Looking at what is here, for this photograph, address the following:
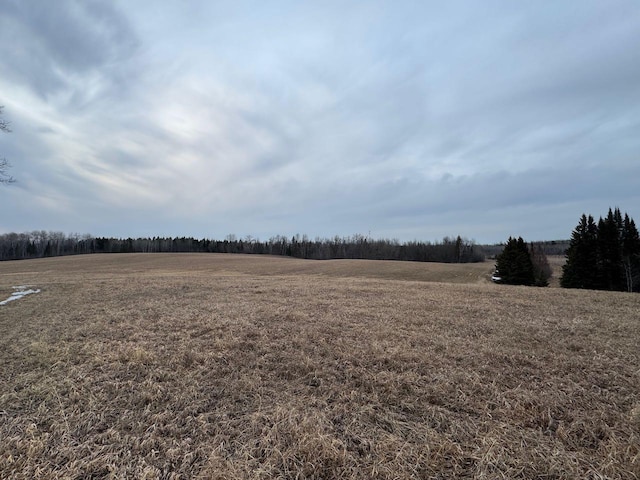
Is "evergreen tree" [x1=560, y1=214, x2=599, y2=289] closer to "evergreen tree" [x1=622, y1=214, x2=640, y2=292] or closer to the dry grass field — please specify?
"evergreen tree" [x1=622, y1=214, x2=640, y2=292]

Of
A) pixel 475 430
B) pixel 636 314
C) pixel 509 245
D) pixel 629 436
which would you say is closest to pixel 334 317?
pixel 475 430

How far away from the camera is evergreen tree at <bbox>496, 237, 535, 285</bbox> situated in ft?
124

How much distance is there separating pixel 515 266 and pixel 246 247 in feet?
352

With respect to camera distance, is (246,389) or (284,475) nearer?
(284,475)

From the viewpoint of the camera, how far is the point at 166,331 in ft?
25.8

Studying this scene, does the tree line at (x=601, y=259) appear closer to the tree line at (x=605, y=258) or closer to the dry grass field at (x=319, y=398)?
the tree line at (x=605, y=258)

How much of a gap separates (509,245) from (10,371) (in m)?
47.4

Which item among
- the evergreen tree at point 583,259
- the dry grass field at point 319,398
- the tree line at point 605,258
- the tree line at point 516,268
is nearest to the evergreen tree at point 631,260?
the tree line at point 605,258

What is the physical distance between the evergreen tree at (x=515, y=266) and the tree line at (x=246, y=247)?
55.3m

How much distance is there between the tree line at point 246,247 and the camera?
99625 millimetres

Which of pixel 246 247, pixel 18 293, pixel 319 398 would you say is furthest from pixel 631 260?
A: pixel 246 247

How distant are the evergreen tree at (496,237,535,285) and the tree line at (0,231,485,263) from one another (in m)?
55.3

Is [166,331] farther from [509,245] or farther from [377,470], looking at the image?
[509,245]

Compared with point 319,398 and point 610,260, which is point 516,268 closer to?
point 610,260
